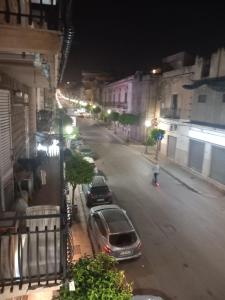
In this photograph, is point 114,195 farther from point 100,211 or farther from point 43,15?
point 43,15

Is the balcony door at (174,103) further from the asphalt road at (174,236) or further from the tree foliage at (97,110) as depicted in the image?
the tree foliage at (97,110)

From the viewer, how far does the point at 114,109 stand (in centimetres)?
5300

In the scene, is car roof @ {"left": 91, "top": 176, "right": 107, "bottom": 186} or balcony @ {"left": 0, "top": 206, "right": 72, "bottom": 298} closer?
balcony @ {"left": 0, "top": 206, "right": 72, "bottom": 298}

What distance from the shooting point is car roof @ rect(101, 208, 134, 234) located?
35.3 feet

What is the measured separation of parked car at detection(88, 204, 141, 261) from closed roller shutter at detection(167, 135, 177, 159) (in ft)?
54.1

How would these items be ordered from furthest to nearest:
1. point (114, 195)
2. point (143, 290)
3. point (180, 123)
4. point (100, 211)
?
point (180, 123)
point (114, 195)
point (100, 211)
point (143, 290)

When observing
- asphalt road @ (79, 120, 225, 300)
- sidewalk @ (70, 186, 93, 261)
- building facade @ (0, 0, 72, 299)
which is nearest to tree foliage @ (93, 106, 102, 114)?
asphalt road @ (79, 120, 225, 300)

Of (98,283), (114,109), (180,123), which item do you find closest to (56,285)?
(98,283)

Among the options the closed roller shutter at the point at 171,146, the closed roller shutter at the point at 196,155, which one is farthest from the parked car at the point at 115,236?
the closed roller shutter at the point at 171,146

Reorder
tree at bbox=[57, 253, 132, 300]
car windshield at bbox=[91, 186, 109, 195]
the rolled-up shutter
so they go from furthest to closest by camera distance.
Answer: car windshield at bbox=[91, 186, 109, 195] < the rolled-up shutter < tree at bbox=[57, 253, 132, 300]

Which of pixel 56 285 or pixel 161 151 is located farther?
pixel 161 151

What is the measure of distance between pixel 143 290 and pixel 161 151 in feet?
73.2

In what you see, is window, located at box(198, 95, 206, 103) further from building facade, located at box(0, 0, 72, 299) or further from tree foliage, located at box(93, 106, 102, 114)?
tree foliage, located at box(93, 106, 102, 114)

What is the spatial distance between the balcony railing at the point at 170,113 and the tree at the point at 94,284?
22871mm
